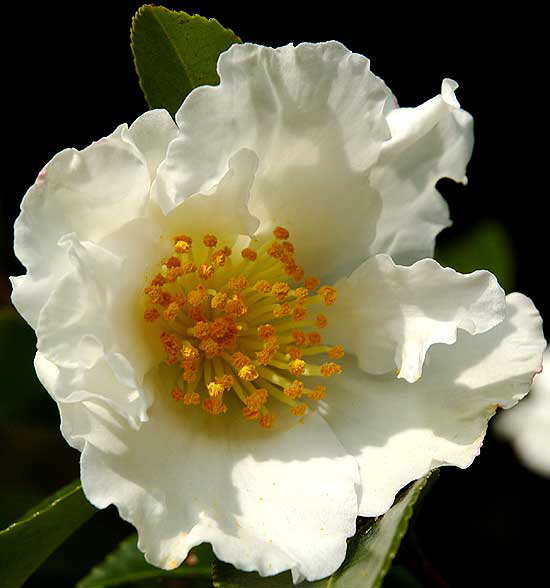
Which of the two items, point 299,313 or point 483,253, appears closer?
point 299,313

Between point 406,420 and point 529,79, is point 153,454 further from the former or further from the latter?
point 529,79

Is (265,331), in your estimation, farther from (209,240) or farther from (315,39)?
(315,39)

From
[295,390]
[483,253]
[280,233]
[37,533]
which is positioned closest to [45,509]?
[37,533]

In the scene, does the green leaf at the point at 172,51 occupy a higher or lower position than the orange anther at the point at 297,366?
higher

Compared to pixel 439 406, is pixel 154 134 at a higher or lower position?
higher

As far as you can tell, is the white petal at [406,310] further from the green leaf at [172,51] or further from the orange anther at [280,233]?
the green leaf at [172,51]

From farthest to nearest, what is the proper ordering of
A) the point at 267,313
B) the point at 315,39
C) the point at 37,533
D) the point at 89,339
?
the point at 315,39, the point at 267,313, the point at 37,533, the point at 89,339

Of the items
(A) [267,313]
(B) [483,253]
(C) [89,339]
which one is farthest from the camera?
(B) [483,253]

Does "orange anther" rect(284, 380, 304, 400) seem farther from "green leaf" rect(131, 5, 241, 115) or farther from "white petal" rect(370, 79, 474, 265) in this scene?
"green leaf" rect(131, 5, 241, 115)

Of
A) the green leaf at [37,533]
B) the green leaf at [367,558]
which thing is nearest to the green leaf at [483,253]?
the green leaf at [367,558]
